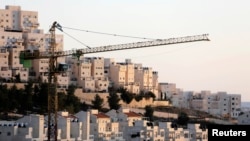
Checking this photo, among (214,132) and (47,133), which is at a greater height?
(214,132)

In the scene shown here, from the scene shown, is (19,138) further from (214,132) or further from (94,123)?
(214,132)

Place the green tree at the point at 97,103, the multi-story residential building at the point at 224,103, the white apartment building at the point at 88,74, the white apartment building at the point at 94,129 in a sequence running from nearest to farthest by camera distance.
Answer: the white apartment building at the point at 94,129 → the green tree at the point at 97,103 → the white apartment building at the point at 88,74 → the multi-story residential building at the point at 224,103

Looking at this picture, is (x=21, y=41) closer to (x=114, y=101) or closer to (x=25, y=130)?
(x=114, y=101)

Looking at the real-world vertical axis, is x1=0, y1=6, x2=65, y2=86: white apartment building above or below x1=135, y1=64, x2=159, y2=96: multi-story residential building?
above

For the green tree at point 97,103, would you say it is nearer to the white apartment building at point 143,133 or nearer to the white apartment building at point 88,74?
the white apartment building at point 88,74

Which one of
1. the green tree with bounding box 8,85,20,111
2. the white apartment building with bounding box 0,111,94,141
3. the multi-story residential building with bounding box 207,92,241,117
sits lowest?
the multi-story residential building with bounding box 207,92,241,117

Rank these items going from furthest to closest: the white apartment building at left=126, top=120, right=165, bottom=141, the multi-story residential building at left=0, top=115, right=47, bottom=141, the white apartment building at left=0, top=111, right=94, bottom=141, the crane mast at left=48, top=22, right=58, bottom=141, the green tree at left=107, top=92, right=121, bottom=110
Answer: the green tree at left=107, top=92, right=121, bottom=110, the white apartment building at left=126, top=120, right=165, bottom=141, the crane mast at left=48, top=22, right=58, bottom=141, the white apartment building at left=0, top=111, right=94, bottom=141, the multi-story residential building at left=0, top=115, right=47, bottom=141

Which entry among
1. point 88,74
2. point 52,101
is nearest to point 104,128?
point 52,101

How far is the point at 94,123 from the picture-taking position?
2459 centimetres

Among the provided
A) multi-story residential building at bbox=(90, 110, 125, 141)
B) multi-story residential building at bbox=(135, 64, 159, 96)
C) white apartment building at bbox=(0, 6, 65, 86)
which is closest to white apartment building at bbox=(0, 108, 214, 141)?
multi-story residential building at bbox=(90, 110, 125, 141)

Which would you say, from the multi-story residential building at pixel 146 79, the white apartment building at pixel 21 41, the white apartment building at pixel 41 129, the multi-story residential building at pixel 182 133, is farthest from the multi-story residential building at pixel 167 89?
the white apartment building at pixel 41 129

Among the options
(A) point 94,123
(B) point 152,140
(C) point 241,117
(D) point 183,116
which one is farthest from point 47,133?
(D) point 183,116

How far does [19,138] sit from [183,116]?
20255mm

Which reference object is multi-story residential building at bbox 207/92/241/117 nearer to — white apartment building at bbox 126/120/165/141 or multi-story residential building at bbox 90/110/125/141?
white apartment building at bbox 126/120/165/141
